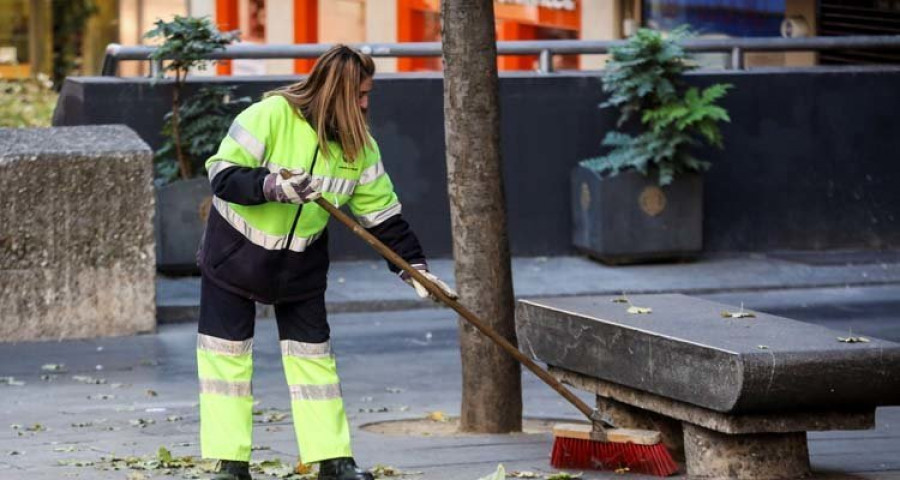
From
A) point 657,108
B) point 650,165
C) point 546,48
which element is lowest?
point 650,165

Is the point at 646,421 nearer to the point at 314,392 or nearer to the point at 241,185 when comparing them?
the point at 314,392

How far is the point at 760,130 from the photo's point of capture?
14.2m

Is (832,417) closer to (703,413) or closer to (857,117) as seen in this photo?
(703,413)

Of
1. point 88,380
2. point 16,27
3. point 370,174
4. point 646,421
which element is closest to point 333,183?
point 370,174

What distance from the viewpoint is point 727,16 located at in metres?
16.9

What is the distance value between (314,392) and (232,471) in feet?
1.34

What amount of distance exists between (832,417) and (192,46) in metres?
7.39

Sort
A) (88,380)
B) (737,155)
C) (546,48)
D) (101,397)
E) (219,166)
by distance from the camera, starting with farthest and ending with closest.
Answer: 1. (737,155)
2. (546,48)
3. (88,380)
4. (101,397)
5. (219,166)

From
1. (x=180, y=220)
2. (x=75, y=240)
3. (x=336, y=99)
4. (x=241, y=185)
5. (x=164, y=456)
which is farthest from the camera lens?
(x=180, y=220)

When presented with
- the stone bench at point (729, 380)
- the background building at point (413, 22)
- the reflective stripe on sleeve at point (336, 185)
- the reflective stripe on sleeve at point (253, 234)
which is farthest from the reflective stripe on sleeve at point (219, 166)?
the background building at point (413, 22)

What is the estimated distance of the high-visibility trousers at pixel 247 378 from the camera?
6.56m

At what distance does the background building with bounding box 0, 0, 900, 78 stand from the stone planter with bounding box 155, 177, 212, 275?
1813 mm

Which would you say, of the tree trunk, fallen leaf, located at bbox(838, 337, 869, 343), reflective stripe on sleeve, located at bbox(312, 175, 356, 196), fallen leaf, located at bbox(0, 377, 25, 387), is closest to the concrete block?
fallen leaf, located at bbox(0, 377, 25, 387)

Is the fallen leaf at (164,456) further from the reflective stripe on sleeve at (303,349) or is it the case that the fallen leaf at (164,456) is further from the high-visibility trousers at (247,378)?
the reflective stripe on sleeve at (303,349)
